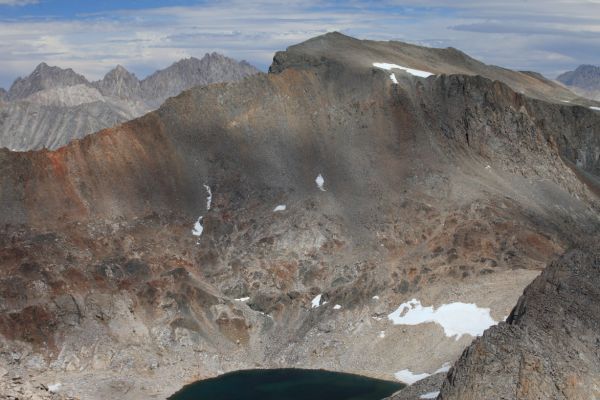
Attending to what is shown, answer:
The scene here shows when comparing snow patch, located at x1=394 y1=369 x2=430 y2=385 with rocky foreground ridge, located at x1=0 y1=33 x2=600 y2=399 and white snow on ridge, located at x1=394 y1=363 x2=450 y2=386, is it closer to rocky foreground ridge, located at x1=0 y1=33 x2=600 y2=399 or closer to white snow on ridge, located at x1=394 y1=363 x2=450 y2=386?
white snow on ridge, located at x1=394 y1=363 x2=450 y2=386

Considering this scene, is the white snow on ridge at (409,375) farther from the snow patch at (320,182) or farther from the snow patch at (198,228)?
the snow patch at (198,228)

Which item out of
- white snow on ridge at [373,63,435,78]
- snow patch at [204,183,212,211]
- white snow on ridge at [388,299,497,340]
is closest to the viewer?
white snow on ridge at [388,299,497,340]

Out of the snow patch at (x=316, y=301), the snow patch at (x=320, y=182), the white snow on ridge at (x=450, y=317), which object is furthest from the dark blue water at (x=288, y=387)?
the snow patch at (x=320, y=182)

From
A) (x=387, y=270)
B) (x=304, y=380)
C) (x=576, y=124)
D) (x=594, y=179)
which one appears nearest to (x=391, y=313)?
(x=387, y=270)

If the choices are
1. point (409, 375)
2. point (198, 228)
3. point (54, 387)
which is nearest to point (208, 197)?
point (198, 228)

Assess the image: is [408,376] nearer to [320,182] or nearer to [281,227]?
[281,227]

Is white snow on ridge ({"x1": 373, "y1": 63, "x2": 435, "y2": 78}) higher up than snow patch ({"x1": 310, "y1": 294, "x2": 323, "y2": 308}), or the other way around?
white snow on ridge ({"x1": 373, "y1": 63, "x2": 435, "y2": 78})

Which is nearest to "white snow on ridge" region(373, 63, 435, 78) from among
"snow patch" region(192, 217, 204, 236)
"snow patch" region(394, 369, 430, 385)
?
"snow patch" region(192, 217, 204, 236)
